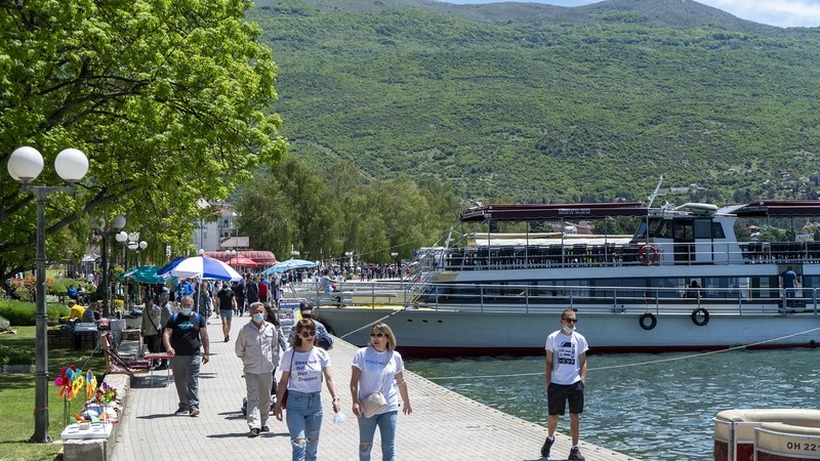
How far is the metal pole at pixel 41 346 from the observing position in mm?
12867

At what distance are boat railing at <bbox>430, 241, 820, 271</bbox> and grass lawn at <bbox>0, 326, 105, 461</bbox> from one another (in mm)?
12735

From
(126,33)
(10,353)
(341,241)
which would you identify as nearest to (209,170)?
(126,33)

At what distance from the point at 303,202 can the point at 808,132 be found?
114 m

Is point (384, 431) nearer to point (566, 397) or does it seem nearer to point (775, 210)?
point (566, 397)

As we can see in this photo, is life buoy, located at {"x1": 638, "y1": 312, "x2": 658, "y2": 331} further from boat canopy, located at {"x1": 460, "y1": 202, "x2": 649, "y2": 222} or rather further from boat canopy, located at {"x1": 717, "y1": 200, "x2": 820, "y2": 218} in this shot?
boat canopy, located at {"x1": 717, "y1": 200, "x2": 820, "y2": 218}

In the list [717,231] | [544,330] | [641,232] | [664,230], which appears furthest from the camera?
[641,232]

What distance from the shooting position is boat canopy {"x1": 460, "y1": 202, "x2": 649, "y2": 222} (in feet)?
108

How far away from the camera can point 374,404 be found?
10469mm

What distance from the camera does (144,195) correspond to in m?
23.7

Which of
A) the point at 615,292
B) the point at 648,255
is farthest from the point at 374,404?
the point at 648,255

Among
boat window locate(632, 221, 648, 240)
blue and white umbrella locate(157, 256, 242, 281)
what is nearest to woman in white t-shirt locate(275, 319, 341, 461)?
blue and white umbrella locate(157, 256, 242, 281)

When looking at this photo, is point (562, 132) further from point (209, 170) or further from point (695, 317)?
point (209, 170)

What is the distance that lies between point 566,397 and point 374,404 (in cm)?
349

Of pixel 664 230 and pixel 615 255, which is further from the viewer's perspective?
pixel 664 230
